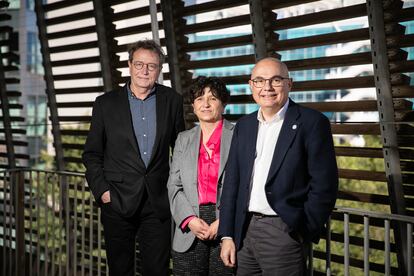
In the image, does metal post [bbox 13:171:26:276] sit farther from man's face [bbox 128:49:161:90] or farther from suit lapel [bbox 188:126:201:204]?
suit lapel [bbox 188:126:201:204]

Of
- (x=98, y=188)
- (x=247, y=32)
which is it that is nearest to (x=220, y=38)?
(x=247, y=32)

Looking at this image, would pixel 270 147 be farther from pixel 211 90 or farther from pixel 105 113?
pixel 105 113

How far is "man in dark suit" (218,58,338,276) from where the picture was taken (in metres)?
2.00

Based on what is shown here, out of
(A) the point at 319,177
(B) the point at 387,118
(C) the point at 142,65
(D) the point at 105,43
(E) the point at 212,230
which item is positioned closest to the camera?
(A) the point at 319,177

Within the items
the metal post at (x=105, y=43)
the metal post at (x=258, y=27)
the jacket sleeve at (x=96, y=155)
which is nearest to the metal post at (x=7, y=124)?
the metal post at (x=105, y=43)

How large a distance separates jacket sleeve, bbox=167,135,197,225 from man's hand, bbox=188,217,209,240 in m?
0.04

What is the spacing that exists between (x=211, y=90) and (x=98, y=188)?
0.73 meters

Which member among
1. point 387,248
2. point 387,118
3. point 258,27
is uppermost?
point 258,27

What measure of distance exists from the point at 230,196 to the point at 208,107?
462mm

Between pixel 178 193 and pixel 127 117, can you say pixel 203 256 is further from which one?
pixel 127 117

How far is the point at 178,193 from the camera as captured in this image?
8.18ft

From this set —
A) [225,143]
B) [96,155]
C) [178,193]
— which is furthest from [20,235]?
[225,143]

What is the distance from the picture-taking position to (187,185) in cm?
245

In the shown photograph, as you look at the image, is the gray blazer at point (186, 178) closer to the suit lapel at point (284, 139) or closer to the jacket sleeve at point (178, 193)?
the jacket sleeve at point (178, 193)
